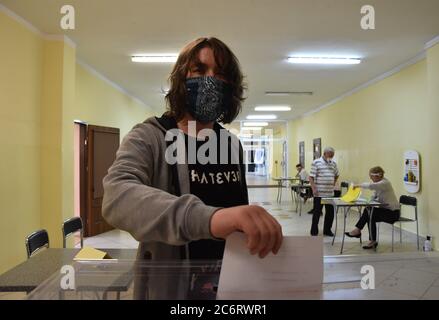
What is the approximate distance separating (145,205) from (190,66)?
1.33 ft

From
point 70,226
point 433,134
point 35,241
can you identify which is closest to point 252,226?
point 35,241

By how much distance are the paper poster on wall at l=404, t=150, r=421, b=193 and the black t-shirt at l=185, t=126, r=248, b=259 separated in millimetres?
5623

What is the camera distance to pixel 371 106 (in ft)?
23.9

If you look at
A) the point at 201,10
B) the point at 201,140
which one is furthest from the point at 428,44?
the point at 201,140

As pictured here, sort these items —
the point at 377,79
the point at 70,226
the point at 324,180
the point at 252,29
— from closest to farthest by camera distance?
1. the point at 70,226
2. the point at 252,29
3. the point at 324,180
4. the point at 377,79

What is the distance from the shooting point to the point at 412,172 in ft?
18.5

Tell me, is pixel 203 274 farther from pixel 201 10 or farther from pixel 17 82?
pixel 17 82

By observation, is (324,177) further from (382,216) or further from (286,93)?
(286,93)

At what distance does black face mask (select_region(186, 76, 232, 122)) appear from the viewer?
77 centimetres

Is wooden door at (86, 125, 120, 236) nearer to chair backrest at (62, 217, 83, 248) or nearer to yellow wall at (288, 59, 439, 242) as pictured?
chair backrest at (62, 217, 83, 248)

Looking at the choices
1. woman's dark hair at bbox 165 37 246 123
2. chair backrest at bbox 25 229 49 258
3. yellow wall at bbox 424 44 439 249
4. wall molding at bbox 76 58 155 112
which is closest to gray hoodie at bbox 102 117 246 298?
woman's dark hair at bbox 165 37 246 123

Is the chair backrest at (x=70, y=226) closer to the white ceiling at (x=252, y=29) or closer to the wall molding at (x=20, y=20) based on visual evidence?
the white ceiling at (x=252, y=29)

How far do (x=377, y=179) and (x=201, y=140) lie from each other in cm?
475

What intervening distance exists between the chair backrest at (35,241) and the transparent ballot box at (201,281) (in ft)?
5.59
